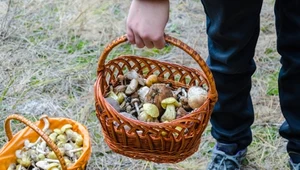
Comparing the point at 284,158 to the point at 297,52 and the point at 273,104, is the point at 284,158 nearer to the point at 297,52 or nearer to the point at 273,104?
the point at 273,104

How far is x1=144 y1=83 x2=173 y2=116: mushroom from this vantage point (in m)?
1.26

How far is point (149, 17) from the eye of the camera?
3.75ft

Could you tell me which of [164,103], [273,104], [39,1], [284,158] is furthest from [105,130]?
[39,1]

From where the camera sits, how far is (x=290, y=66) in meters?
1.41

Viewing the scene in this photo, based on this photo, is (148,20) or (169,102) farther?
(169,102)

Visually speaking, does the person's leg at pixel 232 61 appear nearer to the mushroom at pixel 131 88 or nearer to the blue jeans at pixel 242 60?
the blue jeans at pixel 242 60

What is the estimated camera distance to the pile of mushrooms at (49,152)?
1545 millimetres

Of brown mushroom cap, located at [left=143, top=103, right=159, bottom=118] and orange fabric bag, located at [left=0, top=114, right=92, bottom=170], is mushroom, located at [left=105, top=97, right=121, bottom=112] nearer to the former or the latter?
brown mushroom cap, located at [left=143, top=103, right=159, bottom=118]

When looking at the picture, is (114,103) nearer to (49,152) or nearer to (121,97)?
(121,97)

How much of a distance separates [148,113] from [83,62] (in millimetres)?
1153

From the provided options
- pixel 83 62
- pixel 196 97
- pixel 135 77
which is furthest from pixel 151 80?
pixel 83 62

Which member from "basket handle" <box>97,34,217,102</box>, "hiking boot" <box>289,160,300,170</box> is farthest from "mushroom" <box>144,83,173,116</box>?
"hiking boot" <box>289,160,300,170</box>

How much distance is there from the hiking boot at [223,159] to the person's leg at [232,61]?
13 mm

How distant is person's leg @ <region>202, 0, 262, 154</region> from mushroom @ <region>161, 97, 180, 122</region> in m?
0.20
